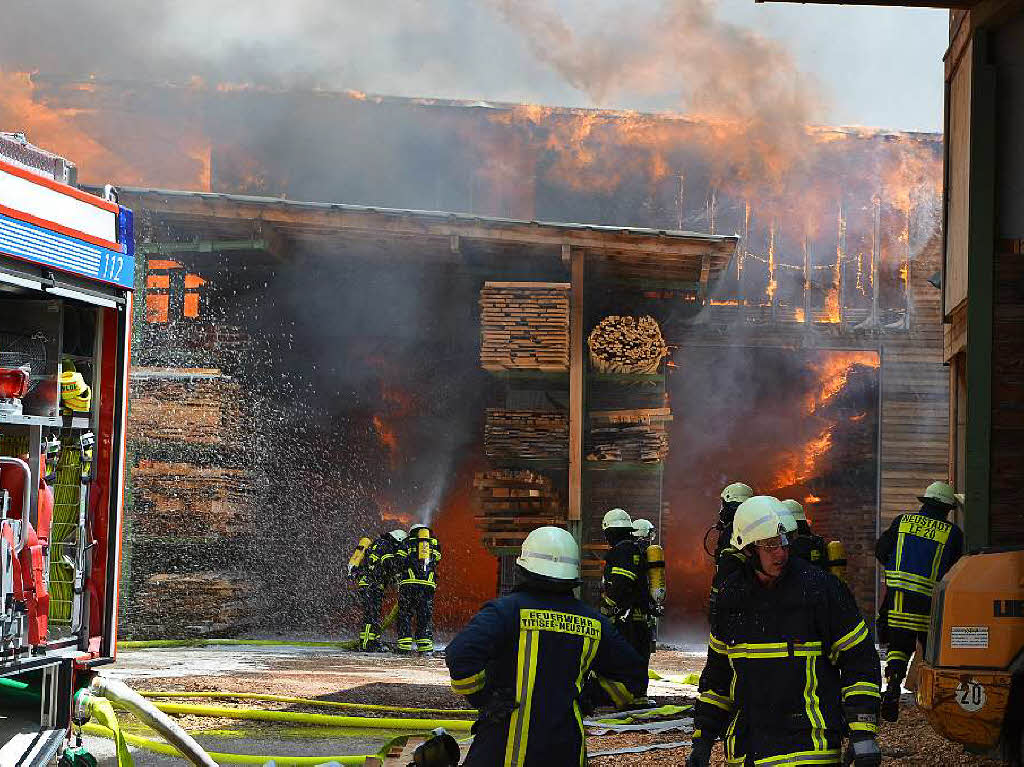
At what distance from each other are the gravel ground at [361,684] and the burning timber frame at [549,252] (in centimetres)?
366

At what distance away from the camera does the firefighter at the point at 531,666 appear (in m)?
4.51

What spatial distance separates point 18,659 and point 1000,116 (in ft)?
23.4

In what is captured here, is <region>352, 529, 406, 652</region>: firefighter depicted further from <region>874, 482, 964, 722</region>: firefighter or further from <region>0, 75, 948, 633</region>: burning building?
Result: <region>874, 482, 964, 722</region>: firefighter


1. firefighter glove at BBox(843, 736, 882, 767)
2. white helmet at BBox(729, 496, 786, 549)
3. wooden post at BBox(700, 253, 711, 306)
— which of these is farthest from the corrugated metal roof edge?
firefighter glove at BBox(843, 736, 882, 767)

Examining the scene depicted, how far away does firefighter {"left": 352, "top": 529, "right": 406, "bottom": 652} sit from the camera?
15602 mm

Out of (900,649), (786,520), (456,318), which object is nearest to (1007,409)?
(900,649)

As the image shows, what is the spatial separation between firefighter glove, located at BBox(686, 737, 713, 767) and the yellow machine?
2293mm

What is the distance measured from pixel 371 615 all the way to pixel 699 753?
1112cm

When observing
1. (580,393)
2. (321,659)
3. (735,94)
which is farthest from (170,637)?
(735,94)

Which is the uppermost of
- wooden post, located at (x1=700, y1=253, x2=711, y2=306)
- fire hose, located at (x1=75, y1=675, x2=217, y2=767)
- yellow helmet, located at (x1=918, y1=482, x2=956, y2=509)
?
wooden post, located at (x1=700, y1=253, x2=711, y2=306)

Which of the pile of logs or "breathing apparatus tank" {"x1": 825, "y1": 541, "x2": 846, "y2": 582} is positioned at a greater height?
the pile of logs

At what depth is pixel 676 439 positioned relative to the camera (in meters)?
21.5

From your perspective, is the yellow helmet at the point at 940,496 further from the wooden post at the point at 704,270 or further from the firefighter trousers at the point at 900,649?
the wooden post at the point at 704,270

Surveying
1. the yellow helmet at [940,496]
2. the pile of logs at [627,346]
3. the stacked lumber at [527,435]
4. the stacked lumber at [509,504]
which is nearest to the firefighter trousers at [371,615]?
the stacked lumber at [509,504]
